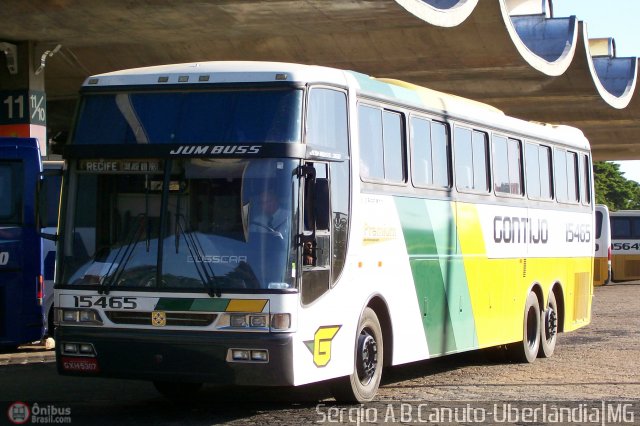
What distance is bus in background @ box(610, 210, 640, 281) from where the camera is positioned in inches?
1813

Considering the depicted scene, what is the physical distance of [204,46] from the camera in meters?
31.0

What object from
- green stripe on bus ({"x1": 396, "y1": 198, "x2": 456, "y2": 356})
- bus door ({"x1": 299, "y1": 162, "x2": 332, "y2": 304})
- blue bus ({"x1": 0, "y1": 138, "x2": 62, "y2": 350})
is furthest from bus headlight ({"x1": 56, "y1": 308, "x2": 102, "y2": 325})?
blue bus ({"x1": 0, "y1": 138, "x2": 62, "y2": 350})

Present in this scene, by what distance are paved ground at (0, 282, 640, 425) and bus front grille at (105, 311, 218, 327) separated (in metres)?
0.91

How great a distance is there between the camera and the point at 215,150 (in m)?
10.7

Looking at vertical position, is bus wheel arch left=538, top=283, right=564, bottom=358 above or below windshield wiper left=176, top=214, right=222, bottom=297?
below

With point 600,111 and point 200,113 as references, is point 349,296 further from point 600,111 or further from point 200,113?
point 600,111

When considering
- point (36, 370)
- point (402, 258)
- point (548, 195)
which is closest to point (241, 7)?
point (548, 195)

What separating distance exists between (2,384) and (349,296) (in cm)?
468

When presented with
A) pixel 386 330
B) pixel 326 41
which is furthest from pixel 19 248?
pixel 326 41

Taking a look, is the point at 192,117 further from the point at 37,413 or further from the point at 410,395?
the point at 410,395

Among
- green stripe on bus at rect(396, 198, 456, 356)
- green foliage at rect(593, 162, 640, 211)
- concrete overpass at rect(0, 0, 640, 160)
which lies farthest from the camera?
green foliage at rect(593, 162, 640, 211)

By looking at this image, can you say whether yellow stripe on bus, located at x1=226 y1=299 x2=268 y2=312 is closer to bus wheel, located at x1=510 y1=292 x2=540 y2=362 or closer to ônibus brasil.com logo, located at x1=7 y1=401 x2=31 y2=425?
ônibus brasil.com logo, located at x1=7 y1=401 x2=31 y2=425

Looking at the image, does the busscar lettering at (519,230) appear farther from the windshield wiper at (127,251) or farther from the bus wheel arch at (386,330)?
the windshield wiper at (127,251)

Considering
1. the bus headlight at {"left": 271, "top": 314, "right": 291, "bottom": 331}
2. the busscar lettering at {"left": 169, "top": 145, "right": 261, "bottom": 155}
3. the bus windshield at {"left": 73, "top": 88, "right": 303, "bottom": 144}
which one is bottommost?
the bus headlight at {"left": 271, "top": 314, "right": 291, "bottom": 331}
